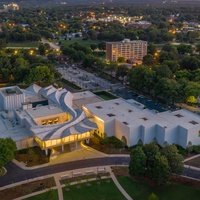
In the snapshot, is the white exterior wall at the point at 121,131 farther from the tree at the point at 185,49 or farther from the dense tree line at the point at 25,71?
the tree at the point at 185,49

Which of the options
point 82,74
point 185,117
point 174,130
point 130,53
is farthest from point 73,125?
point 130,53

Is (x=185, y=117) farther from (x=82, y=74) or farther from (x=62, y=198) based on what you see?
(x=82, y=74)

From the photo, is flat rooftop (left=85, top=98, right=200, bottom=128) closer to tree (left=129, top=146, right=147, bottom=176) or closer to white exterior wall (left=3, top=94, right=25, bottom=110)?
white exterior wall (left=3, top=94, right=25, bottom=110)

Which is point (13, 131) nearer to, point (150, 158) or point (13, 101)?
point (13, 101)

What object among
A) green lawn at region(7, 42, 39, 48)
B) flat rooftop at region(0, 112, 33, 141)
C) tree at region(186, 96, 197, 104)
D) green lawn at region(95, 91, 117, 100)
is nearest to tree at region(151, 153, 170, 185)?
flat rooftop at region(0, 112, 33, 141)

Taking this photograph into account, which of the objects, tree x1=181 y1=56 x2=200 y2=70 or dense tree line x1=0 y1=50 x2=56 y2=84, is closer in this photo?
dense tree line x1=0 y1=50 x2=56 y2=84

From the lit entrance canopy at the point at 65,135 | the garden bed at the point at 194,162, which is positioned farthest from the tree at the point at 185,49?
the lit entrance canopy at the point at 65,135

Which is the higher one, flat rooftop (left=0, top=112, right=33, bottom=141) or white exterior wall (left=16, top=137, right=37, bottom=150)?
flat rooftop (left=0, top=112, right=33, bottom=141)
